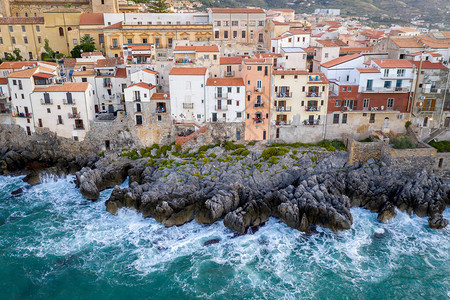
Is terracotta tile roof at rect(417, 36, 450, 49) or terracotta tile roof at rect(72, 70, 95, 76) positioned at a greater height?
terracotta tile roof at rect(417, 36, 450, 49)

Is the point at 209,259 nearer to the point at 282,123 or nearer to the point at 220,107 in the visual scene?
the point at 220,107

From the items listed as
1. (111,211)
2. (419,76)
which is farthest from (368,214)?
(111,211)

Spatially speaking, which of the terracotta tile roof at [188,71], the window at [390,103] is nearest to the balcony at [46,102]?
the terracotta tile roof at [188,71]

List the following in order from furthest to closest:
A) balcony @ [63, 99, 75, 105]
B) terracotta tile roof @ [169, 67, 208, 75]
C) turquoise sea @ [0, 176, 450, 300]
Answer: balcony @ [63, 99, 75, 105]
terracotta tile roof @ [169, 67, 208, 75]
turquoise sea @ [0, 176, 450, 300]

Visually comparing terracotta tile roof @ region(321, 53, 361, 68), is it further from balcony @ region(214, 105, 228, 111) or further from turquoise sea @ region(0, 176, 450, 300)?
turquoise sea @ region(0, 176, 450, 300)

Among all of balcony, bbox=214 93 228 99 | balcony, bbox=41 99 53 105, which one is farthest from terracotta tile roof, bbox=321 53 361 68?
balcony, bbox=41 99 53 105

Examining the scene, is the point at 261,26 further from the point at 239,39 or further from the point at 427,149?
the point at 427,149
